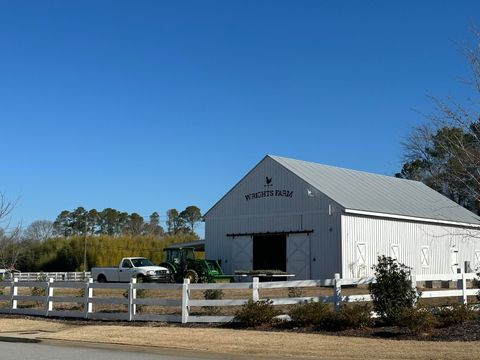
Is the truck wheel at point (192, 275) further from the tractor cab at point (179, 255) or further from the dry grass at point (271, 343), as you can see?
the dry grass at point (271, 343)

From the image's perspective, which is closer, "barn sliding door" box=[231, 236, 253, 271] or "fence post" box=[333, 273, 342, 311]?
"fence post" box=[333, 273, 342, 311]

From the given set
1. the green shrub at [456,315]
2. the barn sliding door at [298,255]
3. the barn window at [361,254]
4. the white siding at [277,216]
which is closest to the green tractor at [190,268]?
the white siding at [277,216]

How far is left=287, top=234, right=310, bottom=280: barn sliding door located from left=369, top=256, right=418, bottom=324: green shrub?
60.3 feet

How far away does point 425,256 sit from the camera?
38.8 meters

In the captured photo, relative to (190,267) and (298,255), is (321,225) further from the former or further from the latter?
(190,267)

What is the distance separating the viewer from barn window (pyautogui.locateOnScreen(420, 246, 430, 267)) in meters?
38.5

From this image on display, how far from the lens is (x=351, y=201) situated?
34531 millimetres

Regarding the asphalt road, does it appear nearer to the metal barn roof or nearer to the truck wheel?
the truck wheel

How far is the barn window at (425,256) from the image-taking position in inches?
1515

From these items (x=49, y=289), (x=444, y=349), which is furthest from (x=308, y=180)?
(x=444, y=349)

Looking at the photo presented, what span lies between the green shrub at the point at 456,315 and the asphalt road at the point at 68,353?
610 centimetres

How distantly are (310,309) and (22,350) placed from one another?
6.84 metres

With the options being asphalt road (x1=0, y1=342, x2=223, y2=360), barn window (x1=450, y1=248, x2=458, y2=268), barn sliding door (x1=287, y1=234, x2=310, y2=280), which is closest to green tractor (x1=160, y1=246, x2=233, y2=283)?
barn sliding door (x1=287, y1=234, x2=310, y2=280)

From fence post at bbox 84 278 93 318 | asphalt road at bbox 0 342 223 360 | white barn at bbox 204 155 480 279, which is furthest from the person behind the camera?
white barn at bbox 204 155 480 279
